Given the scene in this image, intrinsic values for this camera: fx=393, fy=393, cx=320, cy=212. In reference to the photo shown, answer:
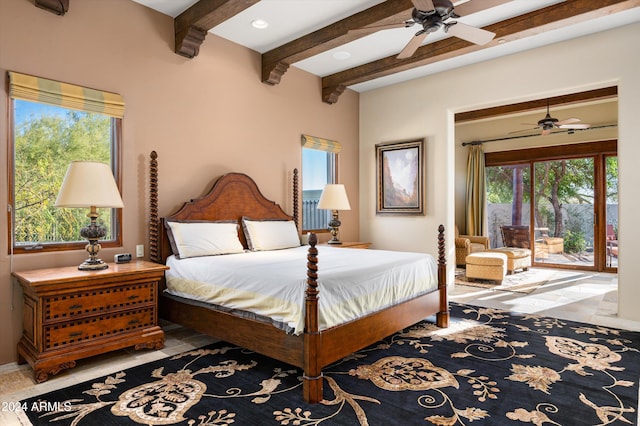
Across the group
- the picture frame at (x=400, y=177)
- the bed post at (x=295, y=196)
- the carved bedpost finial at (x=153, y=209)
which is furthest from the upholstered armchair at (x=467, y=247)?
the carved bedpost finial at (x=153, y=209)

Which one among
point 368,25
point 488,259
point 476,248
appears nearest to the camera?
point 368,25

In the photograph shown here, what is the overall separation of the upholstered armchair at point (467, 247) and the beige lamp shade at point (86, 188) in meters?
5.98

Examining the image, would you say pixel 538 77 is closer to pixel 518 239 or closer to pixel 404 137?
pixel 404 137

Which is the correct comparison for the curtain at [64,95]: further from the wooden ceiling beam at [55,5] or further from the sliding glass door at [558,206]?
the sliding glass door at [558,206]

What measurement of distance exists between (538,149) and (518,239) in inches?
73.0

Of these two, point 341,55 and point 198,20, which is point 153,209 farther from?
point 341,55

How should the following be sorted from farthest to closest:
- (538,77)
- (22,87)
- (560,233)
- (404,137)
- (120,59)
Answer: (560,233)
(404,137)
(538,77)
(120,59)
(22,87)

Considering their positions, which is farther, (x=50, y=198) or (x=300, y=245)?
(x=300, y=245)

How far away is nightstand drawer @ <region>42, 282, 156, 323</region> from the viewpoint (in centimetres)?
266

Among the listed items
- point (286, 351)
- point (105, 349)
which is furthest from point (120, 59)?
point (286, 351)

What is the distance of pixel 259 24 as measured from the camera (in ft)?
13.5

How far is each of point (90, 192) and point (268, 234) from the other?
6.46 ft

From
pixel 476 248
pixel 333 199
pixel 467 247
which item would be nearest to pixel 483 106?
pixel 333 199

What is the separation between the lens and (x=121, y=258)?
11.0 feet
